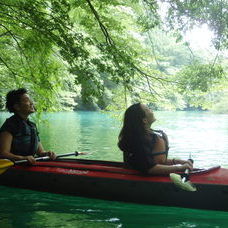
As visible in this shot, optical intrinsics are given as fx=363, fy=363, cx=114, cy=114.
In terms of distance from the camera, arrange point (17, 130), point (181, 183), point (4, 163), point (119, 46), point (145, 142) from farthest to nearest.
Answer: point (119, 46), point (17, 130), point (4, 163), point (145, 142), point (181, 183)

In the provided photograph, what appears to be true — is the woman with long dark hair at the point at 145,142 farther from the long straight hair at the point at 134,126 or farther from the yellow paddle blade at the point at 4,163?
the yellow paddle blade at the point at 4,163

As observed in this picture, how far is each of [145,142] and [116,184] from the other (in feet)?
2.49

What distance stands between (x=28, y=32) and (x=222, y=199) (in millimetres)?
3695

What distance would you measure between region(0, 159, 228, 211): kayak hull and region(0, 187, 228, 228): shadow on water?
0.11 metres

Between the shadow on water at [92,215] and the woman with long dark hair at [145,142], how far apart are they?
541 millimetres

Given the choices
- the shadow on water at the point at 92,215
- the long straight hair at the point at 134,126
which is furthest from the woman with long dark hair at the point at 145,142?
the shadow on water at the point at 92,215

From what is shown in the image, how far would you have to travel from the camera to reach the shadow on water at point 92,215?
4102 mm

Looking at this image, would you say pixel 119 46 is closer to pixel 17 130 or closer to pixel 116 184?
pixel 17 130

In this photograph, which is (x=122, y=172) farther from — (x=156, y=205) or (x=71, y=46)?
(x=71, y=46)

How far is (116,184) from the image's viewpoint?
4570 mm

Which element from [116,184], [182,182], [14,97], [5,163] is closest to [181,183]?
[182,182]

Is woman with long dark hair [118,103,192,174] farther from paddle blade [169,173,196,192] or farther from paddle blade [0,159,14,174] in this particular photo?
paddle blade [0,159,14,174]

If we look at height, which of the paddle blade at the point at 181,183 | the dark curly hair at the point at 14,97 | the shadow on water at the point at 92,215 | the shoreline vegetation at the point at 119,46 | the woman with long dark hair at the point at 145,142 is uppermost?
the shoreline vegetation at the point at 119,46

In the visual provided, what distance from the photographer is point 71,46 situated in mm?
4934
